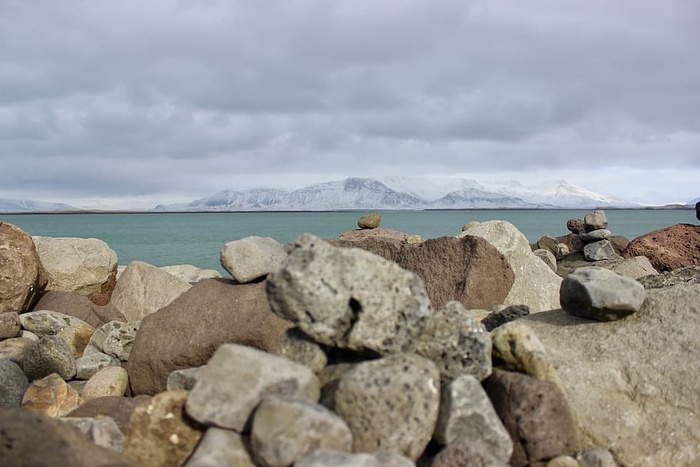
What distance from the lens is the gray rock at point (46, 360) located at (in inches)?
346

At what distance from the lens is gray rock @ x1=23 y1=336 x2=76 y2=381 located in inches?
346

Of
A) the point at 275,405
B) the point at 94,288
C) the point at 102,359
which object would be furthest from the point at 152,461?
the point at 94,288

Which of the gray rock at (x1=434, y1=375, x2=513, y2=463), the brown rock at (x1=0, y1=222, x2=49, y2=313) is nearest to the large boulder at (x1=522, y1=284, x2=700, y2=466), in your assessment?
the gray rock at (x1=434, y1=375, x2=513, y2=463)

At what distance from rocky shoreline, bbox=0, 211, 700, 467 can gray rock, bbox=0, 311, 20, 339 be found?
2.20 feet

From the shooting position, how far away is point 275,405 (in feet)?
13.8

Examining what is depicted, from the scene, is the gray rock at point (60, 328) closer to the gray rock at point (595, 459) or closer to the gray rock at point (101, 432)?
the gray rock at point (101, 432)

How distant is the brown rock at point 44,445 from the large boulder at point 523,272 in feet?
24.7

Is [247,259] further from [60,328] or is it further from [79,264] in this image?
[79,264]

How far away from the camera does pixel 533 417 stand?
517 centimetres

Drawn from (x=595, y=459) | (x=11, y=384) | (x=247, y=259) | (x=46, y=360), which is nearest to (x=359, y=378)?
(x=595, y=459)

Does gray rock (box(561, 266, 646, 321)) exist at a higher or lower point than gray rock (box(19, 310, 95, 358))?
higher

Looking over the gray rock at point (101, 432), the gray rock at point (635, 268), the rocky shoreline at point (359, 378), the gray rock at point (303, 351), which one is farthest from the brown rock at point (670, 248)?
the gray rock at point (101, 432)

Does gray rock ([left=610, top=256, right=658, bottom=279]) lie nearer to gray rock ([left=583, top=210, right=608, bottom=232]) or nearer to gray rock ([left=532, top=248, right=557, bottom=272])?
gray rock ([left=532, top=248, right=557, bottom=272])

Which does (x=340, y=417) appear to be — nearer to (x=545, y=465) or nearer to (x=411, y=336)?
(x=411, y=336)
